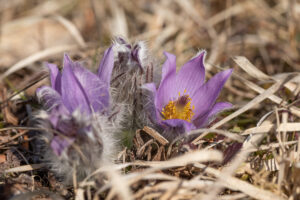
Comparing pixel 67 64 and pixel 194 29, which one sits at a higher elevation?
pixel 194 29

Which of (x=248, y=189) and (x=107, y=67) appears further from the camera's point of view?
(x=107, y=67)

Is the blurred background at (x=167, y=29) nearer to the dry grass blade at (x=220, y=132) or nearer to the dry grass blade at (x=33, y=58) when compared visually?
the dry grass blade at (x=33, y=58)

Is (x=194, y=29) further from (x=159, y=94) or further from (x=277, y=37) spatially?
(x=159, y=94)

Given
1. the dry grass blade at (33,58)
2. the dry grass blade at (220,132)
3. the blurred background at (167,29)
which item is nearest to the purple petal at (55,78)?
the dry grass blade at (220,132)

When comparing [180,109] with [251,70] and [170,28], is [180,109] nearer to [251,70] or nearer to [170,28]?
[251,70]

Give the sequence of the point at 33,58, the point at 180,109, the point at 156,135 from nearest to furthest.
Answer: the point at 156,135 → the point at 180,109 → the point at 33,58

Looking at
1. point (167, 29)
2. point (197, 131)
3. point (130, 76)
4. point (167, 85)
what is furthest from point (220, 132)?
point (167, 29)

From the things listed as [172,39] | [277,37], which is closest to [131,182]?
[172,39]
